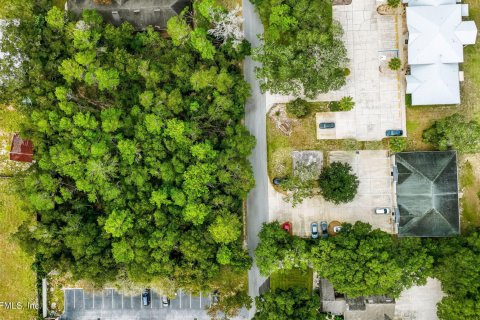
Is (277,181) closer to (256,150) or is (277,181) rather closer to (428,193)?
(256,150)

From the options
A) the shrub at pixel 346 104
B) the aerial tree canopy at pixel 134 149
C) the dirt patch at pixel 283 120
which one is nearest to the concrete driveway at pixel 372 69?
the shrub at pixel 346 104

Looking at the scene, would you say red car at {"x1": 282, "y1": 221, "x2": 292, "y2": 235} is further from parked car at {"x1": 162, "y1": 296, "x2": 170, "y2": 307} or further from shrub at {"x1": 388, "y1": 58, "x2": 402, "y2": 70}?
shrub at {"x1": 388, "y1": 58, "x2": 402, "y2": 70}

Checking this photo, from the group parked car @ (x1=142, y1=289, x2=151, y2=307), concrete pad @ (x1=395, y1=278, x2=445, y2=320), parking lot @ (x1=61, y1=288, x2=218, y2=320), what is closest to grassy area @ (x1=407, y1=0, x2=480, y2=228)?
concrete pad @ (x1=395, y1=278, x2=445, y2=320)

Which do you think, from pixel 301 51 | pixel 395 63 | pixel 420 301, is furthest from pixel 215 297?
pixel 395 63

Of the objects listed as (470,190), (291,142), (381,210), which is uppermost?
(291,142)

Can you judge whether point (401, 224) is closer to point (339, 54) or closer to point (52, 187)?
point (339, 54)
